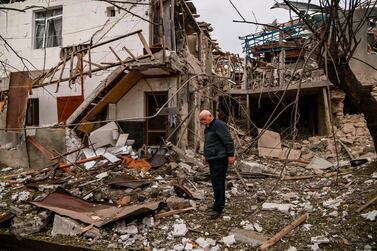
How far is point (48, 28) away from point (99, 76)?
134 inches

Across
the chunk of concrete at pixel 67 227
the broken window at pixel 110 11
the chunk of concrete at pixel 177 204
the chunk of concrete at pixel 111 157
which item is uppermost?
the broken window at pixel 110 11

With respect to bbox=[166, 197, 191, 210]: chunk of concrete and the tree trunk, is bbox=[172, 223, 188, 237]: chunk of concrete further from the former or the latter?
the tree trunk

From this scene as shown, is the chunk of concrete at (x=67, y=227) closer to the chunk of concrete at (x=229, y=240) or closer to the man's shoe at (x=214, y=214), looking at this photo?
the man's shoe at (x=214, y=214)

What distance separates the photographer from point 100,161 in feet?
29.2

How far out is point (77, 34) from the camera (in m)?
11.2

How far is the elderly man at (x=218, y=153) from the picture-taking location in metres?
4.95

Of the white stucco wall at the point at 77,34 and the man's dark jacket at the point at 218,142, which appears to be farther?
the white stucco wall at the point at 77,34

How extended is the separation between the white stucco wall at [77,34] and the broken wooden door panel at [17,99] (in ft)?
2.95

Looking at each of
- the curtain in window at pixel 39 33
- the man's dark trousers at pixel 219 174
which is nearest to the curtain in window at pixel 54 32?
the curtain in window at pixel 39 33

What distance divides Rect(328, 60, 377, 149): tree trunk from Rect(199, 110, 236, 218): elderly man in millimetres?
1945

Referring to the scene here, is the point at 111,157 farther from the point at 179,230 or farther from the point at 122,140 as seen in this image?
the point at 179,230

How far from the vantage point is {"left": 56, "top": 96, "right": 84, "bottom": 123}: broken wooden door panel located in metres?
10.6

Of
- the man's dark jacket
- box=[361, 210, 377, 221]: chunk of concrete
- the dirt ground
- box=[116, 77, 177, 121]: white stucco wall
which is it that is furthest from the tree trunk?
box=[116, 77, 177, 121]: white stucco wall

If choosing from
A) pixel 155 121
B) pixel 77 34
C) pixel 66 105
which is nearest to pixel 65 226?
pixel 155 121
